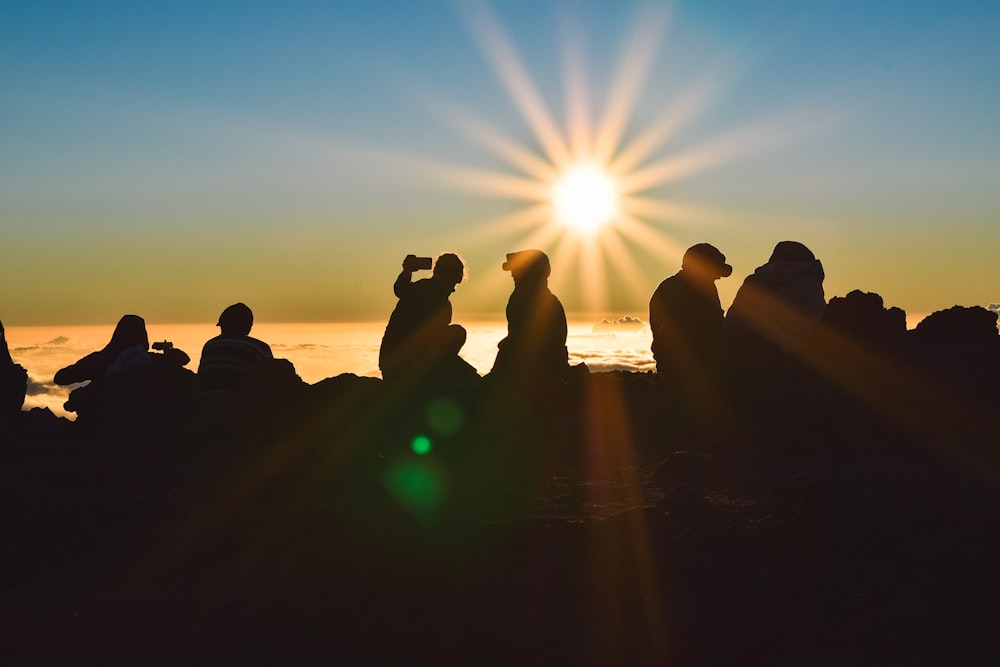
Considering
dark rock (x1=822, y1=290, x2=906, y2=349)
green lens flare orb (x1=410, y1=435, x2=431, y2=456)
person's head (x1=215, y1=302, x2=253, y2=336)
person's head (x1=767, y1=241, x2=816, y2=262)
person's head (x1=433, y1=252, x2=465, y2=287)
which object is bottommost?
green lens flare orb (x1=410, y1=435, x2=431, y2=456)

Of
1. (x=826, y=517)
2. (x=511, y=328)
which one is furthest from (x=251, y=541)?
(x=511, y=328)

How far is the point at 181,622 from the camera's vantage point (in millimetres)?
6359

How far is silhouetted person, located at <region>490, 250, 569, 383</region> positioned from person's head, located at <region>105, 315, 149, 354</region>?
19.5 feet

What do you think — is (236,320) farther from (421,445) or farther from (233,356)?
(421,445)

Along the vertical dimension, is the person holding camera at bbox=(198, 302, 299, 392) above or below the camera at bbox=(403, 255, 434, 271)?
below

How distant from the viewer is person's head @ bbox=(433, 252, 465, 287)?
48.7 feet

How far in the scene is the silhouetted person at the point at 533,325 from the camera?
15062 millimetres

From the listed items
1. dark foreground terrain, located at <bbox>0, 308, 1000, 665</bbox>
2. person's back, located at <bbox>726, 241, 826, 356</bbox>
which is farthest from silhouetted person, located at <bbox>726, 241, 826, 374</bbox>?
dark foreground terrain, located at <bbox>0, 308, 1000, 665</bbox>

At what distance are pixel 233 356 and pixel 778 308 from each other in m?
9.46

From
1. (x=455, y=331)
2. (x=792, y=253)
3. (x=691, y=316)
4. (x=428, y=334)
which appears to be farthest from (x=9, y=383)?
(x=792, y=253)

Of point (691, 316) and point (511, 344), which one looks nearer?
point (691, 316)

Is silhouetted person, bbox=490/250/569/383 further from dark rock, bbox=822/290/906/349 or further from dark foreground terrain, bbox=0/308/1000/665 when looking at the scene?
dark rock, bbox=822/290/906/349

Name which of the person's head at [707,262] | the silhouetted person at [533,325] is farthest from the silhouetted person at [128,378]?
the person's head at [707,262]

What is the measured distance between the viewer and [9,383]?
1327cm
